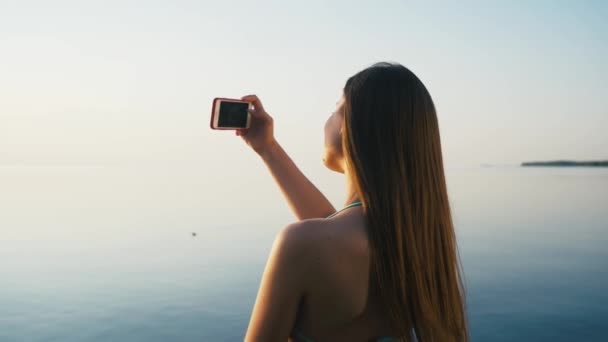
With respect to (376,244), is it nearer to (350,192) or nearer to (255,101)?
(350,192)

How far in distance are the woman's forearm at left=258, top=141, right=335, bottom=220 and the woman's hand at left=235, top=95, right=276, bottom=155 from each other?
3 centimetres

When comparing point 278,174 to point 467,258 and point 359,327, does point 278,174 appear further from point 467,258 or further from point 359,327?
point 467,258

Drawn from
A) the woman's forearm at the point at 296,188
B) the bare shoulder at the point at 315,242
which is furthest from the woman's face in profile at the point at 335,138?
the woman's forearm at the point at 296,188

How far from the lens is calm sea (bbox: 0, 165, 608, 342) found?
11.9 metres

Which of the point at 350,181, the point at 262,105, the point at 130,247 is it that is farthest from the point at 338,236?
the point at 130,247

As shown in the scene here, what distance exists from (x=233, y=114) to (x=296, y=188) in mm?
517

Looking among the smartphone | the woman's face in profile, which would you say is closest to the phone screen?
the smartphone

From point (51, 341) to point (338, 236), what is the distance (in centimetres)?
1196

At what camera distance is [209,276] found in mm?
15680

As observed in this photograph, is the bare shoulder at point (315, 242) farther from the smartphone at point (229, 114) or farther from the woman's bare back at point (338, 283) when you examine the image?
the smartphone at point (229, 114)

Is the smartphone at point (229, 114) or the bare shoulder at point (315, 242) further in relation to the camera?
the smartphone at point (229, 114)

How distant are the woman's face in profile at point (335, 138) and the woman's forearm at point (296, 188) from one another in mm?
617

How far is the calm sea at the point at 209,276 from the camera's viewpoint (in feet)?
39.0

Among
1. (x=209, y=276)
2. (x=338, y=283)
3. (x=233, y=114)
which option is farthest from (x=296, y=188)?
(x=209, y=276)
